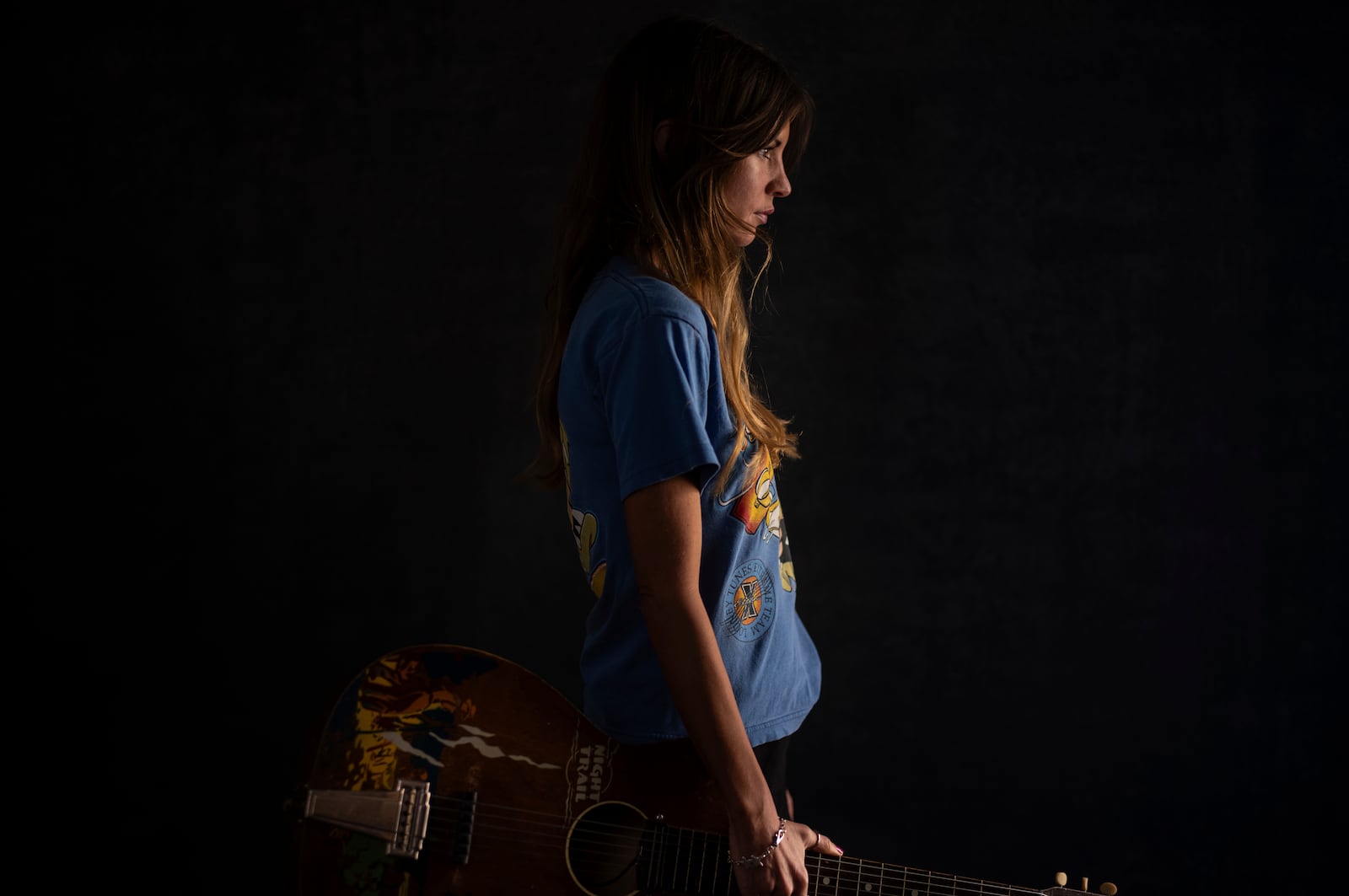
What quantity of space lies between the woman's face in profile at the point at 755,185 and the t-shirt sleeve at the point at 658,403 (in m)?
0.21

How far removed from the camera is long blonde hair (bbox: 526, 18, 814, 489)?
3.17 ft

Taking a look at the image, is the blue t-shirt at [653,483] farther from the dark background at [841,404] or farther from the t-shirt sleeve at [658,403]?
the dark background at [841,404]

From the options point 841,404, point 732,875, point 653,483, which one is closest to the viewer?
point 653,483

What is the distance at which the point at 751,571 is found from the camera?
3.26 feet

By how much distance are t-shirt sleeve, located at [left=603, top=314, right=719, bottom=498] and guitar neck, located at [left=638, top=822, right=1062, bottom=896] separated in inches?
16.9

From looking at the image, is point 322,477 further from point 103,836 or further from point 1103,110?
point 1103,110

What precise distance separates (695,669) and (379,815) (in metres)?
0.44

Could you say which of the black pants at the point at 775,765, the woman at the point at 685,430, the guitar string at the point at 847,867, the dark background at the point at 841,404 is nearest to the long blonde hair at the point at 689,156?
the woman at the point at 685,430

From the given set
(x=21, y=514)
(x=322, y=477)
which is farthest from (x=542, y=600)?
(x=21, y=514)

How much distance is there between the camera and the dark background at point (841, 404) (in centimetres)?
178

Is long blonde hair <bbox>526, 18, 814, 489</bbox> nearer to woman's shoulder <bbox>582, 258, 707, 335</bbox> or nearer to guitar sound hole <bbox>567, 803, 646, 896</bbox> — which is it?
woman's shoulder <bbox>582, 258, 707, 335</bbox>

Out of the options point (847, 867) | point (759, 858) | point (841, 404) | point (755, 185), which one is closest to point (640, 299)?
point (755, 185)

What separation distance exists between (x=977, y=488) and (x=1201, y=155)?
0.86 metres

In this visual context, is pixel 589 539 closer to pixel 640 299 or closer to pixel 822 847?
pixel 640 299
